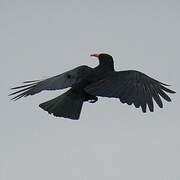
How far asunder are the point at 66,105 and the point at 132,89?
56.6 inches

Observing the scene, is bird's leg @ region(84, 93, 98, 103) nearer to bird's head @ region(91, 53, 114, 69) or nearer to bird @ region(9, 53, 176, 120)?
bird @ region(9, 53, 176, 120)

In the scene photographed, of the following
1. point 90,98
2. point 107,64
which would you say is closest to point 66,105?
point 90,98

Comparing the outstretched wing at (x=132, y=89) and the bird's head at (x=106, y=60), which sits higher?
the bird's head at (x=106, y=60)

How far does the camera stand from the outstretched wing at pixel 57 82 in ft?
55.9

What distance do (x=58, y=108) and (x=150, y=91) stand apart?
6.42 feet

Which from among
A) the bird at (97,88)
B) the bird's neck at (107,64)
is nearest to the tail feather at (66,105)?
the bird at (97,88)

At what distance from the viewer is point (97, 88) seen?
1585 cm

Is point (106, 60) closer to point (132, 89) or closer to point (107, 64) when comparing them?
point (107, 64)

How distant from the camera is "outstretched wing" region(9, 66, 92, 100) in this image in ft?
55.9

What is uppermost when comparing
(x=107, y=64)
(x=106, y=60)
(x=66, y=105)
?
(x=106, y=60)

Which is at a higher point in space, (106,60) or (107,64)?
(106,60)

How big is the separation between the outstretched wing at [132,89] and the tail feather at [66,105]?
23.4 inches

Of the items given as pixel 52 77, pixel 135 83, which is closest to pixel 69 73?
pixel 52 77

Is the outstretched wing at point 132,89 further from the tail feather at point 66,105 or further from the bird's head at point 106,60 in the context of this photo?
the tail feather at point 66,105
